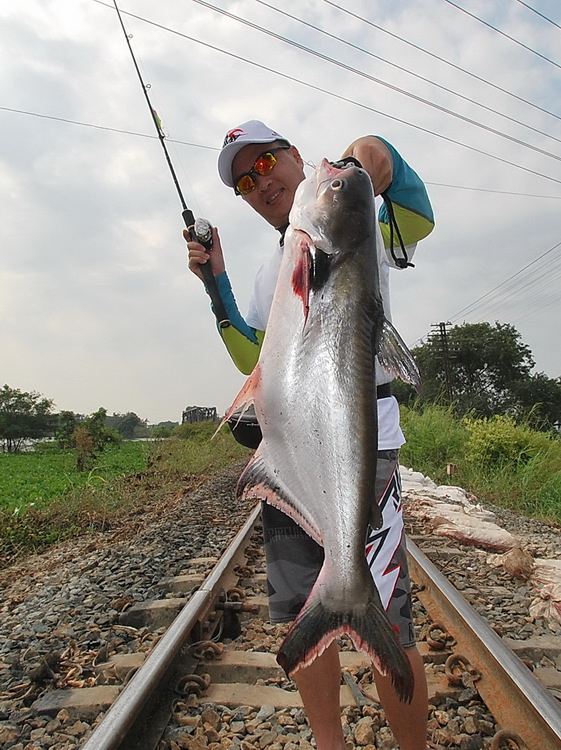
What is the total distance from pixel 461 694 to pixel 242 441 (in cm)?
181

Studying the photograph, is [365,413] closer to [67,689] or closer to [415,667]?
[415,667]

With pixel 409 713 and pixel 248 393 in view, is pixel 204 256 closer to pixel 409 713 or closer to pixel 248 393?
pixel 248 393

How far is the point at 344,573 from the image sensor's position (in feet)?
4.91

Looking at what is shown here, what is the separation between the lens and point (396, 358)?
1604 millimetres

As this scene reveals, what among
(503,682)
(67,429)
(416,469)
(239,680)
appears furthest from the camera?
(67,429)

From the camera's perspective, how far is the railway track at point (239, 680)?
242 centimetres

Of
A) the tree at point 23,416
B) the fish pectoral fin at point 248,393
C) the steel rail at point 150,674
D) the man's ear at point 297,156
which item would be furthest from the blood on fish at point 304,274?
the tree at point 23,416

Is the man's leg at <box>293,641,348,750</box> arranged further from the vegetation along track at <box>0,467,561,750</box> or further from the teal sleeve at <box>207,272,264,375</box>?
the teal sleeve at <box>207,272,264,375</box>

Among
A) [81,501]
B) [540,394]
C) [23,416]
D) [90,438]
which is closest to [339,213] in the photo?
[81,501]

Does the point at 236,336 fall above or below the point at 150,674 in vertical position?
above

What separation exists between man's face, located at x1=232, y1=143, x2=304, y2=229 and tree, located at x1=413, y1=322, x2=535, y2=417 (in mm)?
47343

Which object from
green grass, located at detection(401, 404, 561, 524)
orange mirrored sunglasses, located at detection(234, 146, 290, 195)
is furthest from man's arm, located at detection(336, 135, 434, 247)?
green grass, located at detection(401, 404, 561, 524)

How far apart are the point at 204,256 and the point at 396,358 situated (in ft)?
2.91

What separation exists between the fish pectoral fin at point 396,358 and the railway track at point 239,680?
1.59 meters
